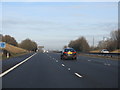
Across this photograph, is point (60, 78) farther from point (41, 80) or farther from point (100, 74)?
point (100, 74)

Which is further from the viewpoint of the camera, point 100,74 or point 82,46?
point 82,46

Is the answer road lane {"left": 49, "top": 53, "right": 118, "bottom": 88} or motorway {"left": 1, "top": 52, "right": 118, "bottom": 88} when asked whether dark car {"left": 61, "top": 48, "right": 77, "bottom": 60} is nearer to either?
road lane {"left": 49, "top": 53, "right": 118, "bottom": 88}

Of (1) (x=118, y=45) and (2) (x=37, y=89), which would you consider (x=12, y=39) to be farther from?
(2) (x=37, y=89)

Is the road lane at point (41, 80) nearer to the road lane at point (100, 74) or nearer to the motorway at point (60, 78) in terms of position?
the motorway at point (60, 78)

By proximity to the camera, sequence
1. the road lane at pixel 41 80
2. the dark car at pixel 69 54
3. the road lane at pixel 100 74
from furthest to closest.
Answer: the dark car at pixel 69 54 → the road lane at pixel 100 74 → the road lane at pixel 41 80

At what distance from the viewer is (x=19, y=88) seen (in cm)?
1029

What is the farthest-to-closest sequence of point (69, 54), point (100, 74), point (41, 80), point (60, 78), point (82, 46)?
point (82, 46)
point (69, 54)
point (100, 74)
point (60, 78)
point (41, 80)

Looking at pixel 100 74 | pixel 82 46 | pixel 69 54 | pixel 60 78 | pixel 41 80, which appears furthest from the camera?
pixel 82 46

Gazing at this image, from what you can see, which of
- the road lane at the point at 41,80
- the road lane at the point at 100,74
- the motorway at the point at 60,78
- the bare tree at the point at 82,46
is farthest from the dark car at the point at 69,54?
the bare tree at the point at 82,46

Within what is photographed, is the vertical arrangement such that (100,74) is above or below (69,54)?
below

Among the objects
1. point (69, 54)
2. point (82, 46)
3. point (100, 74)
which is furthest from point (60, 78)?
point (82, 46)

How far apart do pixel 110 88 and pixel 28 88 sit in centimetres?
336

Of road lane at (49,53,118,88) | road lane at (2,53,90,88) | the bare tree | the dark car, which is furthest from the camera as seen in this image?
the bare tree

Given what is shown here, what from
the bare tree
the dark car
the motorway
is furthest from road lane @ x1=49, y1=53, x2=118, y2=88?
the bare tree
